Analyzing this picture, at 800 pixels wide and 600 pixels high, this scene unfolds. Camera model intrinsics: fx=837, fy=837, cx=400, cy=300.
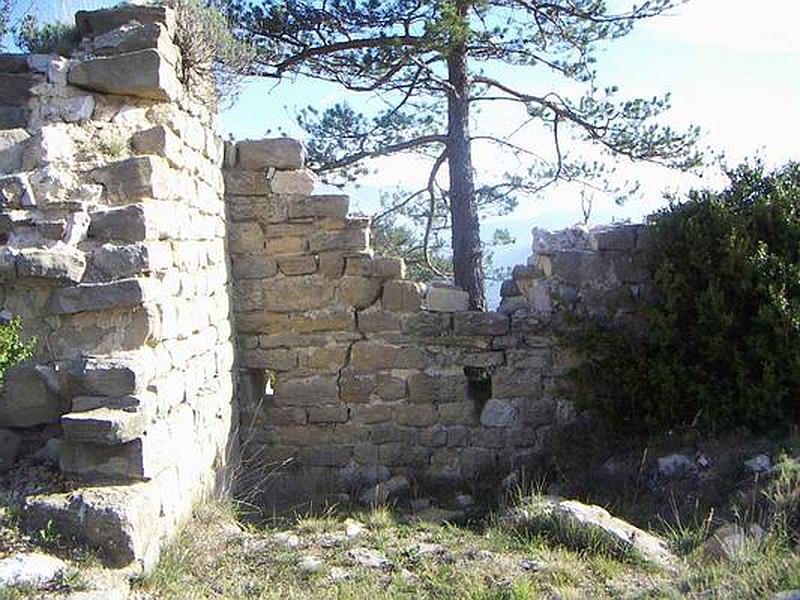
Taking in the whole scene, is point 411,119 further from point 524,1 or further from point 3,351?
point 3,351

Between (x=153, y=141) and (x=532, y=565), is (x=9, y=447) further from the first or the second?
(x=532, y=565)

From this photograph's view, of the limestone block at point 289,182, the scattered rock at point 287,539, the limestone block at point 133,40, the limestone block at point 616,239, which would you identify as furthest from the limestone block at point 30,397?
the limestone block at point 616,239

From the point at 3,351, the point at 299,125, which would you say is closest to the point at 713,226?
the point at 3,351

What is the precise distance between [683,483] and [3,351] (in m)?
4.11

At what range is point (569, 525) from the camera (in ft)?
14.8

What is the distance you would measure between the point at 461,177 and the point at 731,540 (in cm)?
597

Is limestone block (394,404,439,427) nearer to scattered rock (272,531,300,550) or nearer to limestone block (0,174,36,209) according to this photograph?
scattered rock (272,531,300,550)

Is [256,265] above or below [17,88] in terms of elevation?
below

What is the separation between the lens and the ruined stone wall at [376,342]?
6.40 metres

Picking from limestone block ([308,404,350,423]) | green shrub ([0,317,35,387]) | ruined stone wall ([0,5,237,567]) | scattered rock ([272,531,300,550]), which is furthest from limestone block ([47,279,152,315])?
limestone block ([308,404,350,423])

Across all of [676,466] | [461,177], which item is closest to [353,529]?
[676,466]

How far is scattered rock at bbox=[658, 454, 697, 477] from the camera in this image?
18.1ft

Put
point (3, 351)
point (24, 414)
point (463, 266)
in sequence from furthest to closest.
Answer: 1. point (463, 266)
2. point (24, 414)
3. point (3, 351)

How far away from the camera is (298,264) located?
6434mm
